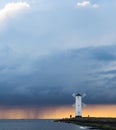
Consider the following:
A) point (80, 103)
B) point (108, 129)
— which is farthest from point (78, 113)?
point (108, 129)

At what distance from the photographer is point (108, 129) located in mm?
96875

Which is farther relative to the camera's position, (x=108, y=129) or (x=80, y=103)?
(x=80, y=103)

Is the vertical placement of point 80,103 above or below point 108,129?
above

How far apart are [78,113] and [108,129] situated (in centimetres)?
10331

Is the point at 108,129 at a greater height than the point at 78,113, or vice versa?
the point at 78,113

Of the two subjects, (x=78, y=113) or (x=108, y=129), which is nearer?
(x=108, y=129)

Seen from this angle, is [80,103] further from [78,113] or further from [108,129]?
[108,129]

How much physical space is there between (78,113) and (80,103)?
4.99m

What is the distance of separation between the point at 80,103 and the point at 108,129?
101m

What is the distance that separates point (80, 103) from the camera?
650 feet
